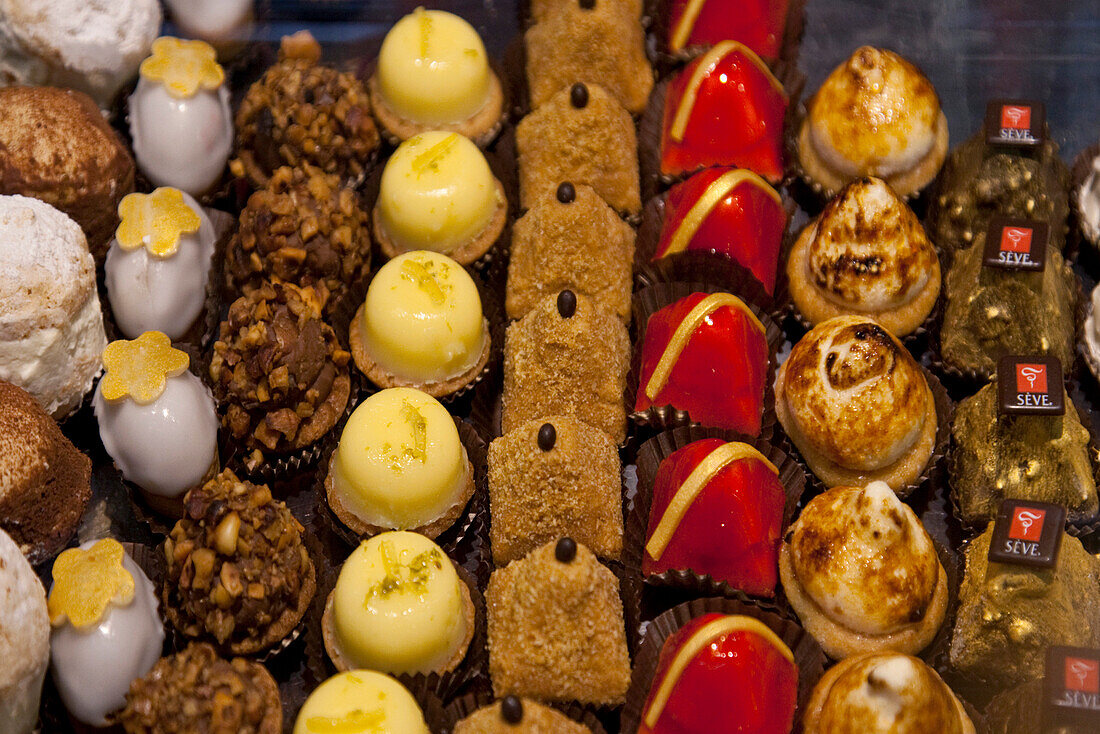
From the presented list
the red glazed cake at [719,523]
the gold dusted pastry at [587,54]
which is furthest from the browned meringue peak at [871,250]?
the gold dusted pastry at [587,54]

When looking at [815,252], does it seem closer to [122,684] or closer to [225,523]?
[225,523]

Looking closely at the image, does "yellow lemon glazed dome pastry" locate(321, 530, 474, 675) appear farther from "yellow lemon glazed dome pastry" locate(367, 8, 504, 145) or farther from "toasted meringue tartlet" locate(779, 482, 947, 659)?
"yellow lemon glazed dome pastry" locate(367, 8, 504, 145)

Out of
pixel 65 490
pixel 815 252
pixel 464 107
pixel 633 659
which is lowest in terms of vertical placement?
pixel 633 659

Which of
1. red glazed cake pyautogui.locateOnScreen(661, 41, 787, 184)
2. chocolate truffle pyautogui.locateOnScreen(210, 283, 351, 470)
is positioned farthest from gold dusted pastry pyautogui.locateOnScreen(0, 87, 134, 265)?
red glazed cake pyautogui.locateOnScreen(661, 41, 787, 184)

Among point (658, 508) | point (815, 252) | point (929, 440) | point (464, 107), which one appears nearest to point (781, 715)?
point (658, 508)

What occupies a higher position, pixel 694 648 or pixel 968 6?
pixel 968 6

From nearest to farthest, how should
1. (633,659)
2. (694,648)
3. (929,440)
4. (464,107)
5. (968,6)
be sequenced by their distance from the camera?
(694,648) → (633,659) → (929,440) → (464,107) → (968,6)

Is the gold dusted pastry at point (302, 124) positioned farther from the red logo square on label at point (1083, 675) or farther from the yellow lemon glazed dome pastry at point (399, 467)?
the red logo square on label at point (1083, 675)
